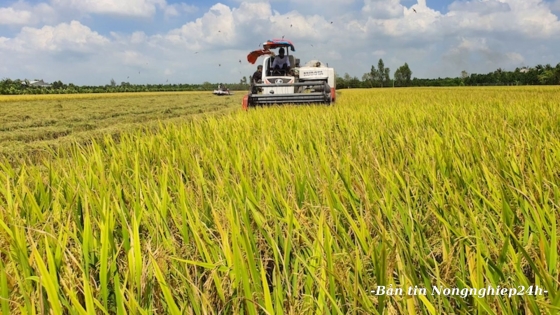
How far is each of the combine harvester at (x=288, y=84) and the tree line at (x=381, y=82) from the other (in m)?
27.4

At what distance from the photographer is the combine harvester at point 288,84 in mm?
8188

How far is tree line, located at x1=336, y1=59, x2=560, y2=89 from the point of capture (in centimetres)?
4904

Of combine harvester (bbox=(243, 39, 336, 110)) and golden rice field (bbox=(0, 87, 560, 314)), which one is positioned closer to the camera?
golden rice field (bbox=(0, 87, 560, 314))

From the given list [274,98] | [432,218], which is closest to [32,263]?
[432,218]

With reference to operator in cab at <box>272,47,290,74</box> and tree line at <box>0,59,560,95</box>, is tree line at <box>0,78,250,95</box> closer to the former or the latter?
tree line at <box>0,59,560,95</box>

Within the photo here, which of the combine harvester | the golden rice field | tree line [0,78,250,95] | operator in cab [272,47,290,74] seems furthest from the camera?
tree line [0,78,250,95]

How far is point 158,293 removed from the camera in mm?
1093

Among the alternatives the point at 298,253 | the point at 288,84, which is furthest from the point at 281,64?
the point at 298,253

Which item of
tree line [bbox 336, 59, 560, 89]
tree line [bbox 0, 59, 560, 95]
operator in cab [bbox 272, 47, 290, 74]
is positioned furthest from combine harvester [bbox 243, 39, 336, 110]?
tree line [bbox 336, 59, 560, 89]

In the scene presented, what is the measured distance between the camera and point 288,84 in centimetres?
847

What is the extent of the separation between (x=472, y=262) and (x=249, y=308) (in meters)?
0.58

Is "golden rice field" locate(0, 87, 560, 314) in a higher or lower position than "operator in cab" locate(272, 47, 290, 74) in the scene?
lower

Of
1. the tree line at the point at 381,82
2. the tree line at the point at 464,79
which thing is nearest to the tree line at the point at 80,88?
the tree line at the point at 381,82

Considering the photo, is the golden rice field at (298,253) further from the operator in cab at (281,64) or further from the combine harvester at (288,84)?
the operator in cab at (281,64)
